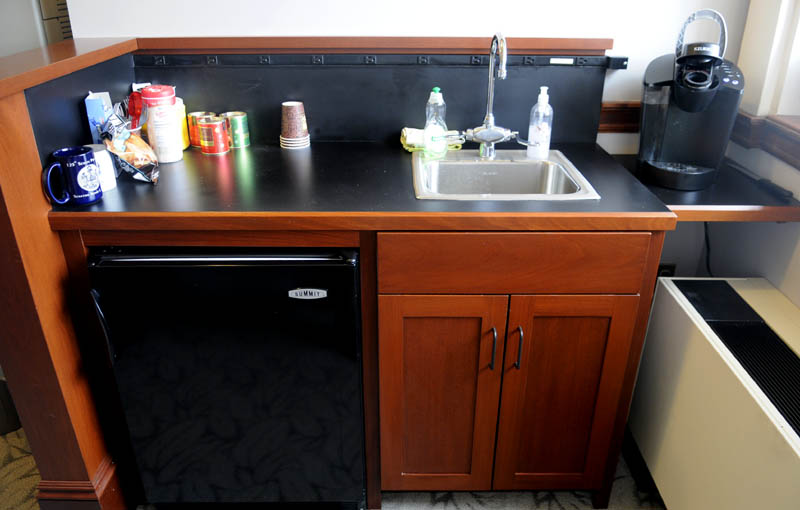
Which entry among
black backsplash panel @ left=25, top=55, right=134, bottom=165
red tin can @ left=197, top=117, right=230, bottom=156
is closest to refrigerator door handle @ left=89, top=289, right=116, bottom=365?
black backsplash panel @ left=25, top=55, right=134, bottom=165

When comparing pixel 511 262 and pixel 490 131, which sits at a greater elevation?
pixel 490 131

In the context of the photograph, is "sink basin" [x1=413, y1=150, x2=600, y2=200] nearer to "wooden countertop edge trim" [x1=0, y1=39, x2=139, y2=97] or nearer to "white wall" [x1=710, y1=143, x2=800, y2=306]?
"white wall" [x1=710, y1=143, x2=800, y2=306]

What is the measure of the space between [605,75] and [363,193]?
90cm

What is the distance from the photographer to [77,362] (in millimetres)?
1458

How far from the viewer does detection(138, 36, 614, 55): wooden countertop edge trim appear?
174cm

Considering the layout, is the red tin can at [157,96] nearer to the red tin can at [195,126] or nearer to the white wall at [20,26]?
the red tin can at [195,126]

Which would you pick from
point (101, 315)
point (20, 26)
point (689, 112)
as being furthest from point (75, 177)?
point (689, 112)

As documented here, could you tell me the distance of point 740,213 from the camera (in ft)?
4.83

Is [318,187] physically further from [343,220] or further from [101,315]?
[101,315]

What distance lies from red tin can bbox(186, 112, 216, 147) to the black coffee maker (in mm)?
1256

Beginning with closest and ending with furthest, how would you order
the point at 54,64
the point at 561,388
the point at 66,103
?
the point at 54,64
the point at 66,103
the point at 561,388

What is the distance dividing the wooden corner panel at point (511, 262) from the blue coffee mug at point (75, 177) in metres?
0.66

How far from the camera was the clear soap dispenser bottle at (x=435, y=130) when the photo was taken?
1703mm

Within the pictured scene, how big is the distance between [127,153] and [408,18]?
87 cm
